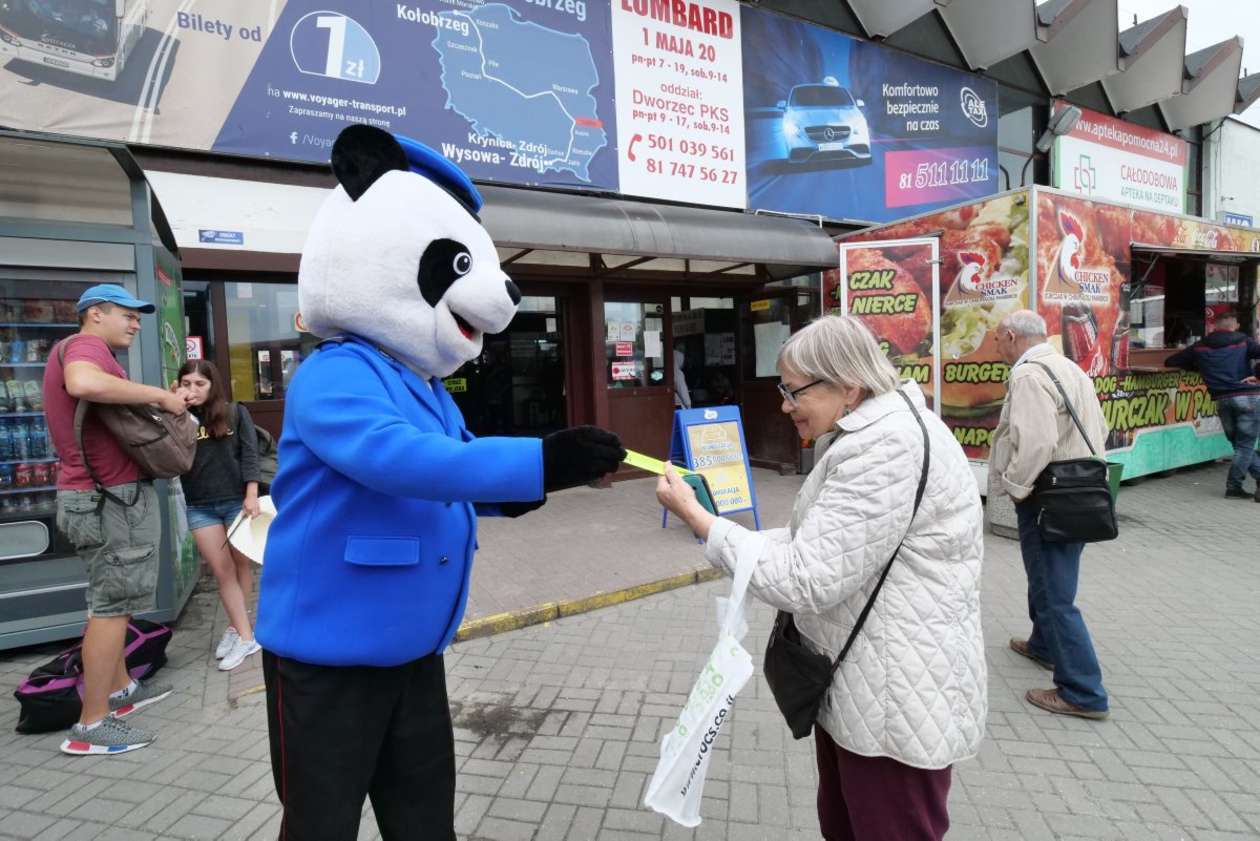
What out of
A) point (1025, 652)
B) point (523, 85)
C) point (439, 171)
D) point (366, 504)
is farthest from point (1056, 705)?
point (523, 85)

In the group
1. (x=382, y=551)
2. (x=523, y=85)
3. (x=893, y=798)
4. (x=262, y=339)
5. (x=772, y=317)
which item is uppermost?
(x=523, y=85)

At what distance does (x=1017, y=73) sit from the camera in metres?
11.7

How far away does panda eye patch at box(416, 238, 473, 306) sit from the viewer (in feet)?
5.20

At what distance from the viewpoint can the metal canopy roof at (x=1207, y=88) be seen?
13.0 meters

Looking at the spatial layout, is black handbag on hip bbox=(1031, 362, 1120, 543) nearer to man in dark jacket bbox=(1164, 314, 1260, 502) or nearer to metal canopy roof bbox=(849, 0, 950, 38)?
man in dark jacket bbox=(1164, 314, 1260, 502)

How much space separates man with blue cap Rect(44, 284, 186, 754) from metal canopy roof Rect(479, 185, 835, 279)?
3.42 m

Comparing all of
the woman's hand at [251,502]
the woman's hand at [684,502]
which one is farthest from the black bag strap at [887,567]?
the woman's hand at [251,502]

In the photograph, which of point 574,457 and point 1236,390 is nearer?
point 574,457

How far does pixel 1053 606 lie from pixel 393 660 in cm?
313

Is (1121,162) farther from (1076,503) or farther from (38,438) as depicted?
(38,438)

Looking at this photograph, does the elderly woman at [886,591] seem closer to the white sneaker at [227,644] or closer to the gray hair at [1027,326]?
the gray hair at [1027,326]

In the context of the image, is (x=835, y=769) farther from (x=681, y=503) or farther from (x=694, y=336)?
(x=694, y=336)

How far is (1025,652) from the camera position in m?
3.89

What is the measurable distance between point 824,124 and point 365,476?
32.5 ft
